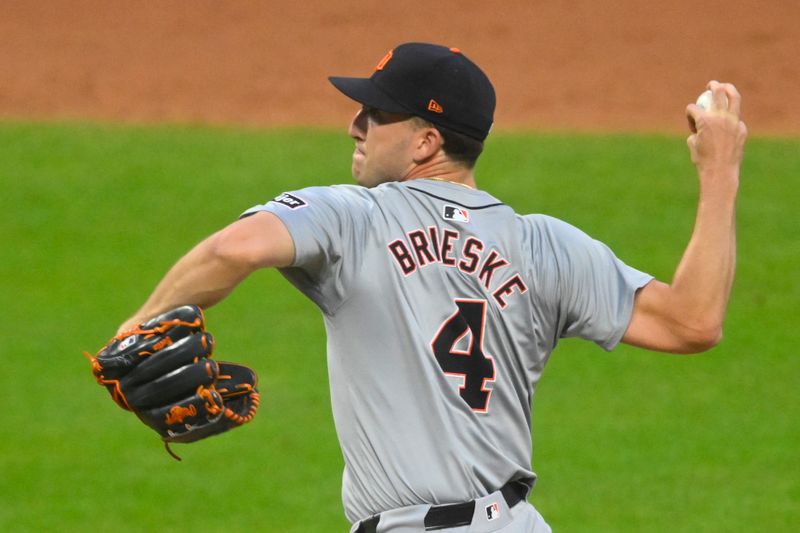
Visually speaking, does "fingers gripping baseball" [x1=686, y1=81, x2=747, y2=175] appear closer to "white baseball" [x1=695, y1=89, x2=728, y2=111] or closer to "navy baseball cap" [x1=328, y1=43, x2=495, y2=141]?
"white baseball" [x1=695, y1=89, x2=728, y2=111]

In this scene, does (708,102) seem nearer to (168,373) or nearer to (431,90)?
(431,90)

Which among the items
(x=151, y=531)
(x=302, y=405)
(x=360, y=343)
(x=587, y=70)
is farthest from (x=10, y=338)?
(x=587, y=70)

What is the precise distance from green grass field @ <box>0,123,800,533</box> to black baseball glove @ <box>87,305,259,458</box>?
4434mm

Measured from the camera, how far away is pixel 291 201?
3.32 m

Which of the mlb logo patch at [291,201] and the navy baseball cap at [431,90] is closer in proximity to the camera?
the mlb logo patch at [291,201]

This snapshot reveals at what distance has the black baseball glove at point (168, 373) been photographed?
3.22 m

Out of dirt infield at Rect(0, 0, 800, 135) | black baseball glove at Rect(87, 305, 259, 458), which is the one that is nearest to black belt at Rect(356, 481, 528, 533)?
black baseball glove at Rect(87, 305, 259, 458)

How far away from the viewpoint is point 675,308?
3646 millimetres

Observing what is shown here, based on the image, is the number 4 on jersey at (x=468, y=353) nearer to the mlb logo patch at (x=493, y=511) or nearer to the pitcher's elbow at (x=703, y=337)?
the mlb logo patch at (x=493, y=511)

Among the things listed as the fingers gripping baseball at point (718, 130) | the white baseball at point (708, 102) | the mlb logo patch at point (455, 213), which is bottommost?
the mlb logo patch at point (455, 213)

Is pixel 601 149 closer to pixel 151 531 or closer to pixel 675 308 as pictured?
pixel 151 531

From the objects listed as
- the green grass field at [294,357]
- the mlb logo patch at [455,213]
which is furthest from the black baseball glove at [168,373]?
the green grass field at [294,357]

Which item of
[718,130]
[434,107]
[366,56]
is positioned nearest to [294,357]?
[434,107]

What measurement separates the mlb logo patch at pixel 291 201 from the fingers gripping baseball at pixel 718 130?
1.04 meters
